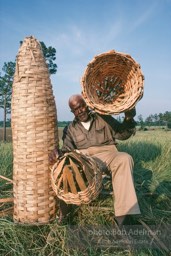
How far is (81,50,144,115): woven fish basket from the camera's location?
3.14m

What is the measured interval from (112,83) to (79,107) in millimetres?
512

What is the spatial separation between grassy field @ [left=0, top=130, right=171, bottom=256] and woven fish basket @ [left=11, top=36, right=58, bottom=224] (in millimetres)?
188

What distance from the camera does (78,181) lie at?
117 inches

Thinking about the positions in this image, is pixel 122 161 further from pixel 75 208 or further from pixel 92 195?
pixel 75 208

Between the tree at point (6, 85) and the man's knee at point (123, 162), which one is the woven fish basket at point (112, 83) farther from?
the tree at point (6, 85)

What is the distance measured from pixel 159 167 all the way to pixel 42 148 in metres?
2.64

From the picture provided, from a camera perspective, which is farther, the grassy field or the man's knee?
the man's knee

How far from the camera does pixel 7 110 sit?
82.5 ft

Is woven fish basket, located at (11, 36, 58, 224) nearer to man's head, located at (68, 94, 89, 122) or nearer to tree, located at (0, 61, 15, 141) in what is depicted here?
man's head, located at (68, 94, 89, 122)

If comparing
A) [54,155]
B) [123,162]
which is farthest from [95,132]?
[54,155]

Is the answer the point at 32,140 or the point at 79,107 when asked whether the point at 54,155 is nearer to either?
the point at 32,140

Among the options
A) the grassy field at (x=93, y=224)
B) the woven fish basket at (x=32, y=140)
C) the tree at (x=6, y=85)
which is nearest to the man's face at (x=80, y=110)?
the woven fish basket at (x=32, y=140)

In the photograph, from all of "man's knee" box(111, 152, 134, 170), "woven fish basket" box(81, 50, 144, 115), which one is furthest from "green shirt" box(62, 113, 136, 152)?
"man's knee" box(111, 152, 134, 170)

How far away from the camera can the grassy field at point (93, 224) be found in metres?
2.82
